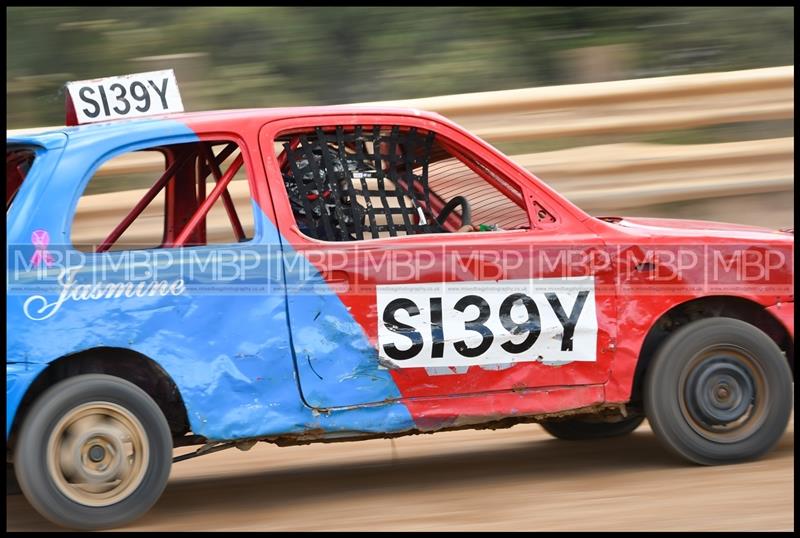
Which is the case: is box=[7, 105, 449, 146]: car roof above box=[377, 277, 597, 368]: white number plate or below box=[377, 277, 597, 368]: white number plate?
above

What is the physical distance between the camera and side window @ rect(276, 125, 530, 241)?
5.23 metres

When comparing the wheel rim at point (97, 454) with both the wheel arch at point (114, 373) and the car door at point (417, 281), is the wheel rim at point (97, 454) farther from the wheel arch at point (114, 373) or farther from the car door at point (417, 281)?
the car door at point (417, 281)

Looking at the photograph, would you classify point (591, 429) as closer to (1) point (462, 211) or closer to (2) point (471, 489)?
(2) point (471, 489)

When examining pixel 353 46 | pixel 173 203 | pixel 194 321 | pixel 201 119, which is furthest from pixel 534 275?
pixel 353 46

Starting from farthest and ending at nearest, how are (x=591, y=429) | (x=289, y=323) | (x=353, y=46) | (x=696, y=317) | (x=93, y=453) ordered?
(x=353, y=46) → (x=591, y=429) → (x=696, y=317) → (x=289, y=323) → (x=93, y=453)

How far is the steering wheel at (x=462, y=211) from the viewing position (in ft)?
18.0

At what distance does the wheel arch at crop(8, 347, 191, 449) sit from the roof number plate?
3.82 ft

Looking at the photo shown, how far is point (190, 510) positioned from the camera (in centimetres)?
527

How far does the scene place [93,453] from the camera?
4.74m

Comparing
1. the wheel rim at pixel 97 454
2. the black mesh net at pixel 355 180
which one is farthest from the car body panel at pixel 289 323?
the wheel rim at pixel 97 454

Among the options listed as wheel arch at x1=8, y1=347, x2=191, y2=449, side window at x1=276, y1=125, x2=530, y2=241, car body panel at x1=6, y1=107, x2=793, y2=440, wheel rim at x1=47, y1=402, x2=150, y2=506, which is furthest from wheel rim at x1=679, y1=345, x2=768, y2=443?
wheel rim at x1=47, y1=402, x2=150, y2=506

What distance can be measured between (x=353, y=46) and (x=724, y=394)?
5.32 metres

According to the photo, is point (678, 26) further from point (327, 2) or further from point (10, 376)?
point (10, 376)

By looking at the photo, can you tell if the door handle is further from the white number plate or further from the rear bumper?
the rear bumper
